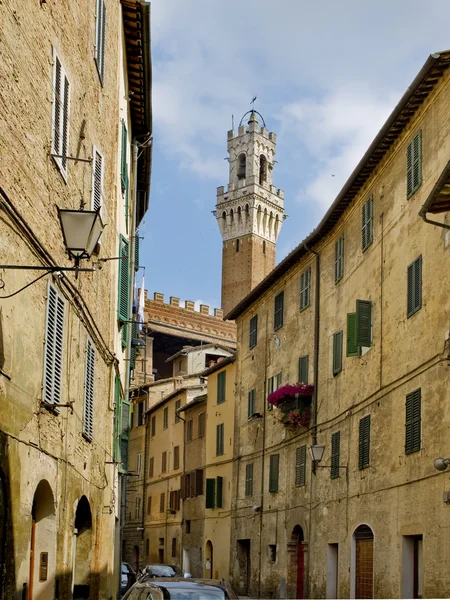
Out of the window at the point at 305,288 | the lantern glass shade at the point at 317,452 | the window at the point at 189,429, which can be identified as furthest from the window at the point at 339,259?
the window at the point at 189,429

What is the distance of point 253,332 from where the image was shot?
35625 mm

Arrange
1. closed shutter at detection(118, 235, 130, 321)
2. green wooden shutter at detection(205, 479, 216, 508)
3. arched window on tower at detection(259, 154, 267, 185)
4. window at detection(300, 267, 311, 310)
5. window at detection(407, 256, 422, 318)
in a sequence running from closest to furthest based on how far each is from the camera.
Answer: window at detection(407, 256, 422, 318) → closed shutter at detection(118, 235, 130, 321) → window at detection(300, 267, 311, 310) → green wooden shutter at detection(205, 479, 216, 508) → arched window on tower at detection(259, 154, 267, 185)

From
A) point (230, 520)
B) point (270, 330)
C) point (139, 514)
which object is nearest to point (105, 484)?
point (270, 330)

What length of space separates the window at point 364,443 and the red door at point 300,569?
635 cm

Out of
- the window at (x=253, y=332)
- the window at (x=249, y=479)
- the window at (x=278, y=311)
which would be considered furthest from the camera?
the window at (x=253, y=332)

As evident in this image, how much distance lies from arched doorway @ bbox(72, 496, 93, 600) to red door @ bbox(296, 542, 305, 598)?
11347mm

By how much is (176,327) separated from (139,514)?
27940 mm

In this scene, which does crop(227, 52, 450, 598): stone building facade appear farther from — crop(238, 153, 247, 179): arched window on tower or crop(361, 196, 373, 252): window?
crop(238, 153, 247, 179): arched window on tower

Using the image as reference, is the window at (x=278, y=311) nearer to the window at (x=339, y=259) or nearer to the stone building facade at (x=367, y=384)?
the stone building facade at (x=367, y=384)

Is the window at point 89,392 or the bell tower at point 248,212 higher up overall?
the bell tower at point 248,212

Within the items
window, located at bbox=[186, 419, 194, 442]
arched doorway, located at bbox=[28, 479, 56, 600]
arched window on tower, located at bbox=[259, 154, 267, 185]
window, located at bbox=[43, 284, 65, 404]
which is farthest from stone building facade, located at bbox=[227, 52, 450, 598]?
arched window on tower, located at bbox=[259, 154, 267, 185]

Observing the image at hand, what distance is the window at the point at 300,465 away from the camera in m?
27.9

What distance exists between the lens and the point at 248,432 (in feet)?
115

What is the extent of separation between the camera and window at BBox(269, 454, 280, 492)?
3098 centimetres
